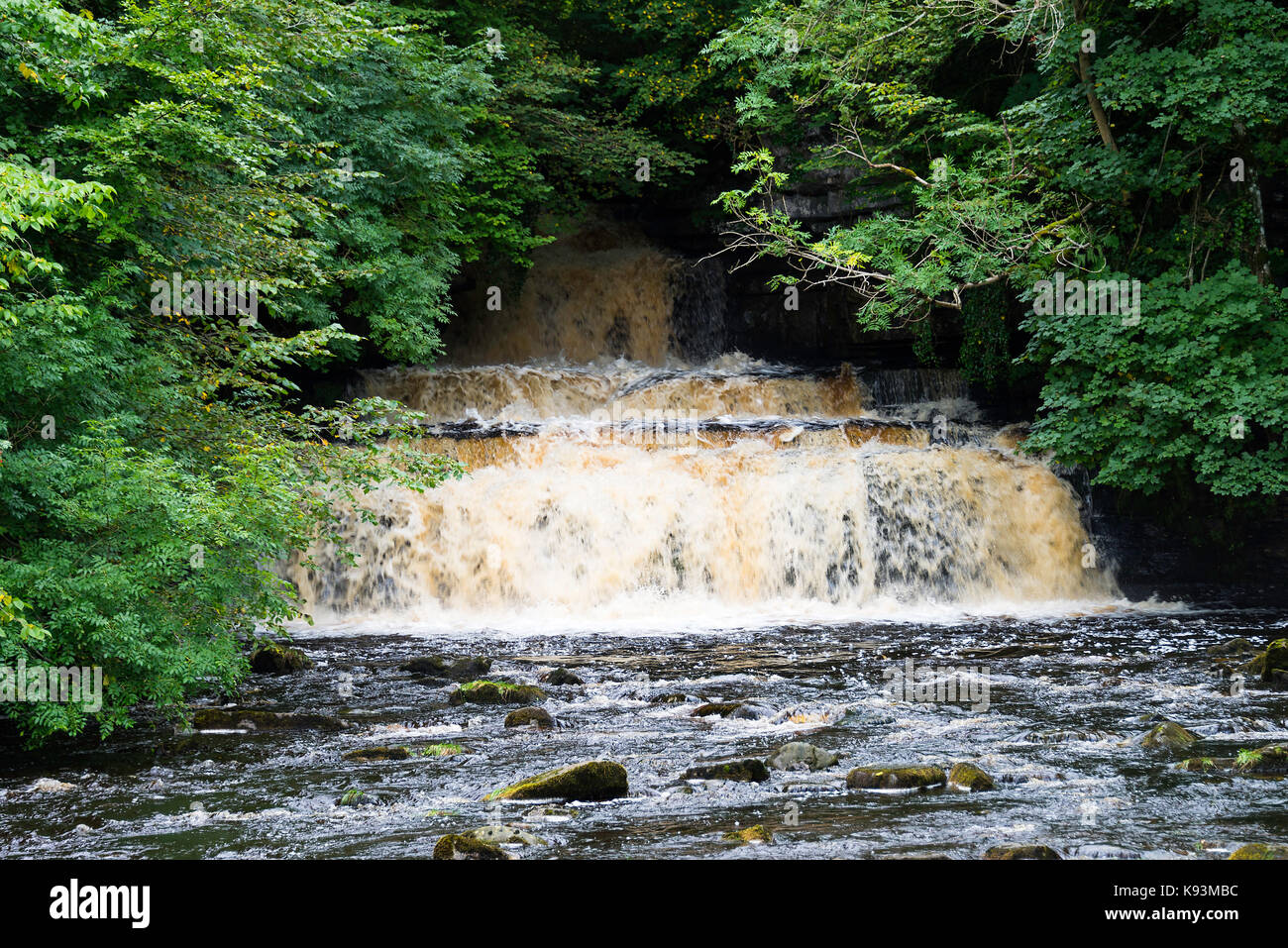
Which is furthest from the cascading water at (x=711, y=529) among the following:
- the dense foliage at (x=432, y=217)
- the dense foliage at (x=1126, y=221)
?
the dense foliage at (x=1126, y=221)

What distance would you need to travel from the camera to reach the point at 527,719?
9.57 metres

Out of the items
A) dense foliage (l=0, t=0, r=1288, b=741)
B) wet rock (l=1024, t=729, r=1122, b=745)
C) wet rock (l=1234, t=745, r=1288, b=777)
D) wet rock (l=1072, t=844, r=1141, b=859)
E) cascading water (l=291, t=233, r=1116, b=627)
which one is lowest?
wet rock (l=1024, t=729, r=1122, b=745)

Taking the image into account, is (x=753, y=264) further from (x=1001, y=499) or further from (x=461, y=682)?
(x=461, y=682)

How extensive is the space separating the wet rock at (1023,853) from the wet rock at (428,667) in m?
7.65

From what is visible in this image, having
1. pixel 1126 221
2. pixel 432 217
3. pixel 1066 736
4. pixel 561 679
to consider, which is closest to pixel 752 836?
pixel 1066 736

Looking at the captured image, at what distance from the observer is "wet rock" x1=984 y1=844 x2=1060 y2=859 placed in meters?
5.45

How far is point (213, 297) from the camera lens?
435 inches

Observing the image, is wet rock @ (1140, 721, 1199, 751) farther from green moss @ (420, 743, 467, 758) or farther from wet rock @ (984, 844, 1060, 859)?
green moss @ (420, 743, 467, 758)

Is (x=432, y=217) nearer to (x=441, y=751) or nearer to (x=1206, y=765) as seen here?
(x=441, y=751)

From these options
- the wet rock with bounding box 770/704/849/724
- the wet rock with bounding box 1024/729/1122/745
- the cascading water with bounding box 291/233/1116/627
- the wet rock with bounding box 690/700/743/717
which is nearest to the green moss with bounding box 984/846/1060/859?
the wet rock with bounding box 1024/729/1122/745

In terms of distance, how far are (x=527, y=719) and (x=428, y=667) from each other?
10.0 feet

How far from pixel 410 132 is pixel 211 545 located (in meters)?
12.6

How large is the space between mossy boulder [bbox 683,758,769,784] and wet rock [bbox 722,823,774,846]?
1.20 metres

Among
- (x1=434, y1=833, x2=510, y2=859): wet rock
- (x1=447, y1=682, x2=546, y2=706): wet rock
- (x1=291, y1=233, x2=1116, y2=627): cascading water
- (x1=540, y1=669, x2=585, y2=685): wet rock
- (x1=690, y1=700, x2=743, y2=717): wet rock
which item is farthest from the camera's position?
(x1=291, y1=233, x2=1116, y2=627): cascading water
